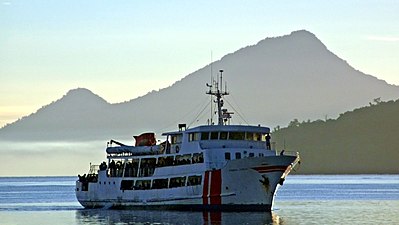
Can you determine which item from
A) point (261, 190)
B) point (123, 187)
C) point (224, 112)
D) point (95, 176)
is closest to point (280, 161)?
point (261, 190)

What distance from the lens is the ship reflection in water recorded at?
2484 inches

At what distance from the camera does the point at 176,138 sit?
239 feet

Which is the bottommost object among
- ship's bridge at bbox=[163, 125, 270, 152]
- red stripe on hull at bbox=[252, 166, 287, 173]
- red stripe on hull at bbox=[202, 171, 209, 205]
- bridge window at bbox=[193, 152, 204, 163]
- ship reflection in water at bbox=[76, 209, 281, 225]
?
ship reflection in water at bbox=[76, 209, 281, 225]

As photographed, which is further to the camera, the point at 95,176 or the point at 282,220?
the point at 95,176

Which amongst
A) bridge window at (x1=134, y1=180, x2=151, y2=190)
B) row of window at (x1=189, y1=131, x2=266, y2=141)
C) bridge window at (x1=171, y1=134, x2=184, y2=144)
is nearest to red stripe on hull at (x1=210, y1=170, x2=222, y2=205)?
row of window at (x1=189, y1=131, x2=266, y2=141)

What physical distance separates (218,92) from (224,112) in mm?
1595

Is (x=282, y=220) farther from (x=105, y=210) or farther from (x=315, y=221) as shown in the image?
(x=105, y=210)

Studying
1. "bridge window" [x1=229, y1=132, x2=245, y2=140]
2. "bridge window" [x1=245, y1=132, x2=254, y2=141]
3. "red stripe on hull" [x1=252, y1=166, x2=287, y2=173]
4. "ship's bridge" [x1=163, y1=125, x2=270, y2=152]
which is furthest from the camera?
"bridge window" [x1=245, y1=132, x2=254, y2=141]

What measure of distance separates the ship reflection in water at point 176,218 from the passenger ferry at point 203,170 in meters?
1.00

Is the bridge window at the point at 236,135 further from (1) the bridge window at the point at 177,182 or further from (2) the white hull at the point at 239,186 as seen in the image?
(1) the bridge window at the point at 177,182

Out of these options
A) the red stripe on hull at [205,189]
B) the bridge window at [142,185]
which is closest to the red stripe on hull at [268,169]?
the red stripe on hull at [205,189]

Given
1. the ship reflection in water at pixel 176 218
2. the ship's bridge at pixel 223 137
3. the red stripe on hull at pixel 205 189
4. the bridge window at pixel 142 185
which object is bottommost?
the ship reflection in water at pixel 176 218

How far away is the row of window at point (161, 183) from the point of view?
2739 inches

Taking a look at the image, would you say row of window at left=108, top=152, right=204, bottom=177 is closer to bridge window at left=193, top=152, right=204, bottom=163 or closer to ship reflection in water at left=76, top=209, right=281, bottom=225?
bridge window at left=193, top=152, right=204, bottom=163
